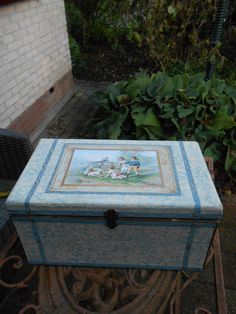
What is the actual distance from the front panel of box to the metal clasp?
30 mm

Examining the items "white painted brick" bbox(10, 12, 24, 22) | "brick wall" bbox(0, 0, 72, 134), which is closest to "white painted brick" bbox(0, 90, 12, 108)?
"brick wall" bbox(0, 0, 72, 134)

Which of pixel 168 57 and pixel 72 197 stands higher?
pixel 72 197

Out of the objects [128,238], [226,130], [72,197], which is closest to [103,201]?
[72,197]

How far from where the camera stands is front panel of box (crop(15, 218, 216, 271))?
128 centimetres

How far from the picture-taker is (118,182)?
4.40 feet

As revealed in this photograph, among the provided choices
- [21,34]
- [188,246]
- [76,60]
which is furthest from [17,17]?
[188,246]

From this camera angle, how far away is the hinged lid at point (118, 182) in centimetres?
121

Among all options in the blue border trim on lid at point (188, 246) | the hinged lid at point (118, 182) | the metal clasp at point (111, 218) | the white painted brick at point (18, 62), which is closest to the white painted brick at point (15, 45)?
the white painted brick at point (18, 62)

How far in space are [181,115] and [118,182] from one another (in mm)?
1638

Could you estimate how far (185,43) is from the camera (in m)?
4.45

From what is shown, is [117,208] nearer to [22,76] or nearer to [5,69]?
[5,69]

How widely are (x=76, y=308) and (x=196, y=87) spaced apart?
234 centimetres

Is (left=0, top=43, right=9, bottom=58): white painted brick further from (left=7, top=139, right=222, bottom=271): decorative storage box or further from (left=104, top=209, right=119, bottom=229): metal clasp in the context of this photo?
(left=104, top=209, right=119, bottom=229): metal clasp

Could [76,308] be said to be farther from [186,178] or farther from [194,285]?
[194,285]
